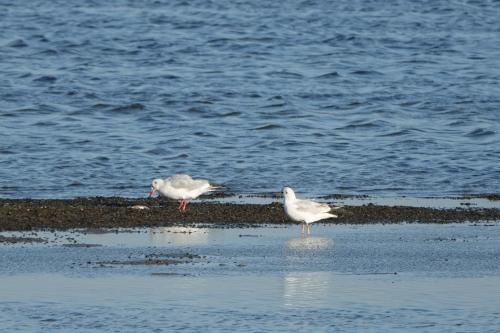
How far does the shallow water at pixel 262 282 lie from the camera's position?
1236 cm

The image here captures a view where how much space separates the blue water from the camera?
25.1m

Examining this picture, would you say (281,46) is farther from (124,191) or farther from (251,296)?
(251,296)

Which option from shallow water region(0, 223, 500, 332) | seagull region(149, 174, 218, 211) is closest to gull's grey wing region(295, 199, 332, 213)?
shallow water region(0, 223, 500, 332)

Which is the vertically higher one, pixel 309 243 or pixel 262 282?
pixel 309 243

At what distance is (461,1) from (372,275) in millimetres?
41551

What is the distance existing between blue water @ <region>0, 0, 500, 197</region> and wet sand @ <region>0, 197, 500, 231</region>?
2.46m

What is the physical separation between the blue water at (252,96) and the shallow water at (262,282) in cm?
566

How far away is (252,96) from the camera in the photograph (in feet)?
119

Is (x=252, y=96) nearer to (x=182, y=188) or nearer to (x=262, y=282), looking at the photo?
A: (x=182, y=188)

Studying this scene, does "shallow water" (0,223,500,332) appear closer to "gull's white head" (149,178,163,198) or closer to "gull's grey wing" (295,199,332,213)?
"gull's grey wing" (295,199,332,213)

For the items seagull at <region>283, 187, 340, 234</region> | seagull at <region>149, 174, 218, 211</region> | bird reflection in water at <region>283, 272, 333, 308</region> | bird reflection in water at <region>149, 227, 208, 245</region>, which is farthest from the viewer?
seagull at <region>149, 174, 218, 211</region>

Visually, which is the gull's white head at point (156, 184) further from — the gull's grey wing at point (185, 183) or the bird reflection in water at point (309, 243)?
the bird reflection in water at point (309, 243)

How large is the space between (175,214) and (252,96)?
1761cm

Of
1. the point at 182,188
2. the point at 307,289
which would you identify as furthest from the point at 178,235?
the point at 307,289
